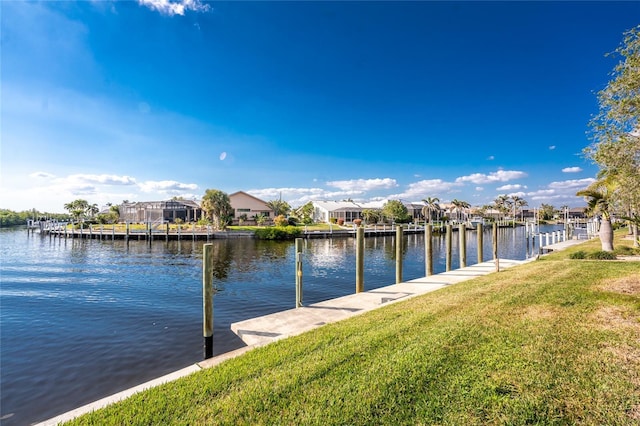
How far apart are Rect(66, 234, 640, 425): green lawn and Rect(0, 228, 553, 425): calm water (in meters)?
3.78

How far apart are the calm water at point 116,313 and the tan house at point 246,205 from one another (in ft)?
145

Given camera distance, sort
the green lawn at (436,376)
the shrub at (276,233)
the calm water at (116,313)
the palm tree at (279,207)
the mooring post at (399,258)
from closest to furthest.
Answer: the green lawn at (436,376) < the calm water at (116,313) < the mooring post at (399,258) < the shrub at (276,233) < the palm tree at (279,207)

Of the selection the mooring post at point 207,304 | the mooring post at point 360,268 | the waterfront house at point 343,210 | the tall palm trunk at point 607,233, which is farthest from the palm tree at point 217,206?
the tall palm trunk at point 607,233

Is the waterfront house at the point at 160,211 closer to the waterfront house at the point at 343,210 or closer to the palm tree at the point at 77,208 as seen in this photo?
the palm tree at the point at 77,208

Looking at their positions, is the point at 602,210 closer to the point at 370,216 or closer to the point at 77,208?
the point at 370,216

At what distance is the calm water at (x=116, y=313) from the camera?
6883mm

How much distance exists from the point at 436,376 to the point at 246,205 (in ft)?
226

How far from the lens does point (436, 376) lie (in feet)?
13.4

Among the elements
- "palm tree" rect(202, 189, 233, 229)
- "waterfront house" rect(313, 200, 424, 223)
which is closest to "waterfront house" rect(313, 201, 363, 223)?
"waterfront house" rect(313, 200, 424, 223)

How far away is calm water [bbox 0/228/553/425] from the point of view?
688 centimetres

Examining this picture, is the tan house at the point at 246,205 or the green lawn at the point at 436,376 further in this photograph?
the tan house at the point at 246,205

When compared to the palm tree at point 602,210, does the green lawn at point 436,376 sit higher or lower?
lower

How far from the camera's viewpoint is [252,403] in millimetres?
3807

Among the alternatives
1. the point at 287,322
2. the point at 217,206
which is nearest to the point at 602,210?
the point at 287,322
